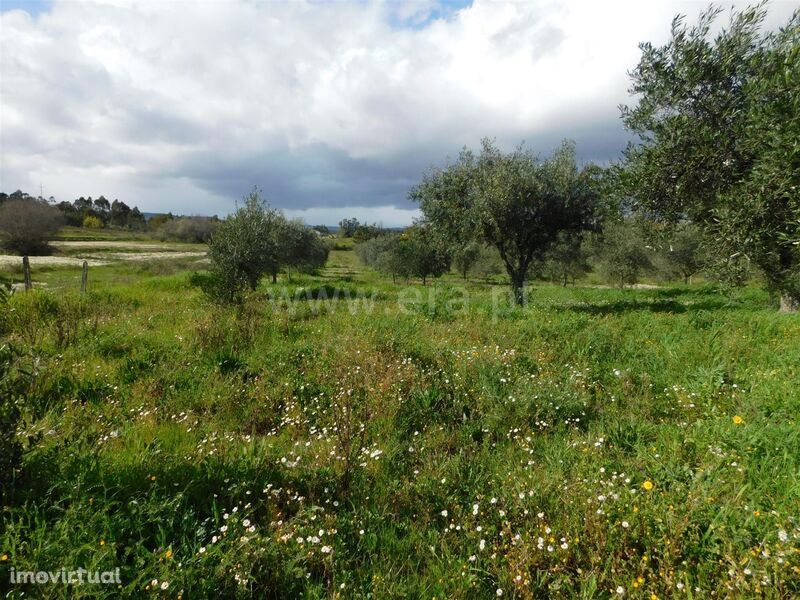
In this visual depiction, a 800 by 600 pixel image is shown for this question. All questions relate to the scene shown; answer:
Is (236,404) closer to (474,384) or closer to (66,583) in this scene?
(66,583)

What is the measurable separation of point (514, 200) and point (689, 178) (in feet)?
18.1

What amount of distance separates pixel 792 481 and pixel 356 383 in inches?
215

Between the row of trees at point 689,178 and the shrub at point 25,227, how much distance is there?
229ft

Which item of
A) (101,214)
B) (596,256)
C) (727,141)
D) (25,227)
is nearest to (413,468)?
(727,141)

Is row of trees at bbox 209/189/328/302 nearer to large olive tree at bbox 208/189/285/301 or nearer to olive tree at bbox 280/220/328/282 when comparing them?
large olive tree at bbox 208/189/285/301

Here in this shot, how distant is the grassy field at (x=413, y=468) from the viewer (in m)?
2.83

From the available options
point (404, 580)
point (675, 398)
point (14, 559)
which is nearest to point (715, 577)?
point (404, 580)

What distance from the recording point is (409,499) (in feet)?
12.6

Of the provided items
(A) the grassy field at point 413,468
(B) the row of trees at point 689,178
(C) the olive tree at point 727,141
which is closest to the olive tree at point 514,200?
(B) the row of trees at point 689,178

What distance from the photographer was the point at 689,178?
945 cm

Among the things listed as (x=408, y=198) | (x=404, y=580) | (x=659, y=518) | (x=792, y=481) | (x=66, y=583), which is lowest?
(x=404, y=580)

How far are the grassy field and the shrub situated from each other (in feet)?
222

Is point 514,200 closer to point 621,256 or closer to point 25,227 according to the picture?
point 621,256

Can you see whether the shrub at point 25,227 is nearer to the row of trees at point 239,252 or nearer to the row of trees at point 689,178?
the row of trees at point 239,252
